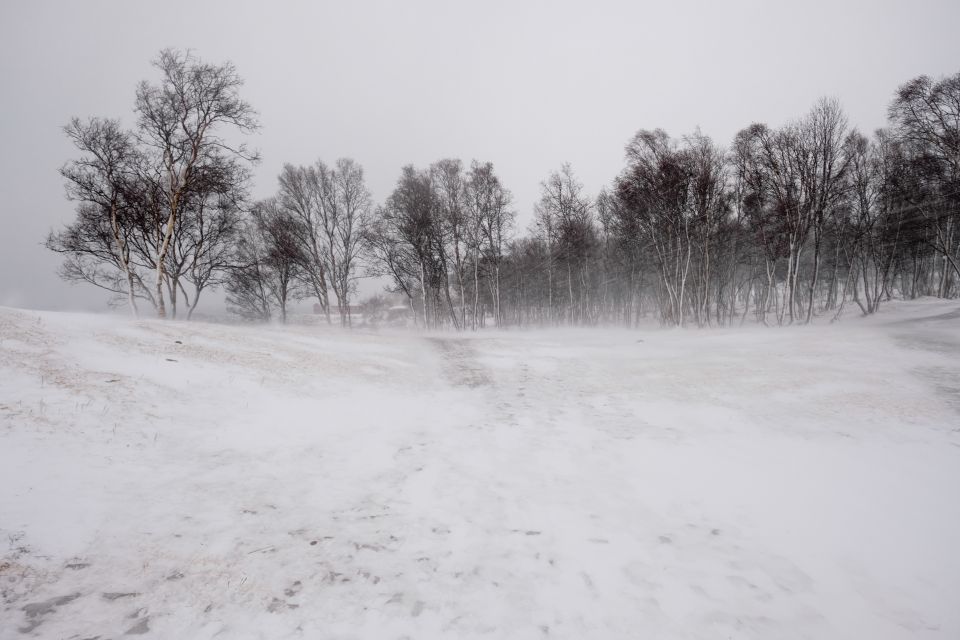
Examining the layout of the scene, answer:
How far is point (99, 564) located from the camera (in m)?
2.31

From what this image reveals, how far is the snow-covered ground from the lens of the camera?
7.08 feet

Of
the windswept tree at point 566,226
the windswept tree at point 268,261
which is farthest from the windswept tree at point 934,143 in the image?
the windswept tree at point 268,261

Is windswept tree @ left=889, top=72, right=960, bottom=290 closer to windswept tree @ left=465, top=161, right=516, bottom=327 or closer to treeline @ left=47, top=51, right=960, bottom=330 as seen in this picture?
treeline @ left=47, top=51, right=960, bottom=330

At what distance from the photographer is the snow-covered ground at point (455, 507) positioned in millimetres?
2158

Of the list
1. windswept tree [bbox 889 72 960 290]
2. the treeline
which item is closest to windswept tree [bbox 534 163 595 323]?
the treeline

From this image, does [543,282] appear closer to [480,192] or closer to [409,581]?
[480,192]

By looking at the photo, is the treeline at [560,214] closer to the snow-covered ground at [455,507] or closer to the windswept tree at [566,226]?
the windswept tree at [566,226]

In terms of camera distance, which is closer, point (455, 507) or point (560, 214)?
point (455, 507)

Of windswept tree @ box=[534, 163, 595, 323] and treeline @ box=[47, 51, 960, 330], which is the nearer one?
treeline @ box=[47, 51, 960, 330]

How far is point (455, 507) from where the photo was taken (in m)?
3.45

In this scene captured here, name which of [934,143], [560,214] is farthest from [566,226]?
[934,143]

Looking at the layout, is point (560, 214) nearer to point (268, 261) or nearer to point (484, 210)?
point (484, 210)

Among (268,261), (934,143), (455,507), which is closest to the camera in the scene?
(455,507)

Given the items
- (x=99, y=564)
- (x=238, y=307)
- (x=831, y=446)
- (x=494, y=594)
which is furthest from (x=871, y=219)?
(x=238, y=307)
